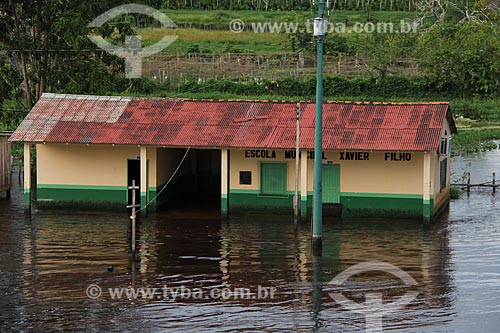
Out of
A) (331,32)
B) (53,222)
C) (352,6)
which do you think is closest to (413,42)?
(331,32)

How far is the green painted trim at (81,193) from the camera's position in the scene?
107 feet

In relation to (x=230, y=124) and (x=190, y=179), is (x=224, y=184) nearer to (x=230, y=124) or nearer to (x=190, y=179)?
(x=230, y=124)

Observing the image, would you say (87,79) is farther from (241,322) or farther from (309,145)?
(241,322)

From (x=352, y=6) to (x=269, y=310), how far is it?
7008cm

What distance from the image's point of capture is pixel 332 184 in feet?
103

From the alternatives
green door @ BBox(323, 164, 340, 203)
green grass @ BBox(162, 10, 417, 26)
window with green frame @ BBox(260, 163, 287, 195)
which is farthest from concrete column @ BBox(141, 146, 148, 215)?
green grass @ BBox(162, 10, 417, 26)

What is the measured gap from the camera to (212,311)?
1966cm

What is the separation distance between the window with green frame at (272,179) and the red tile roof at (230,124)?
1156 mm

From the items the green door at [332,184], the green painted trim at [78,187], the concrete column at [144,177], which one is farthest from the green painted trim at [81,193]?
the green door at [332,184]

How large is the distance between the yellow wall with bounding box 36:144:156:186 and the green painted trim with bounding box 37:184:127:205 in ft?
0.46

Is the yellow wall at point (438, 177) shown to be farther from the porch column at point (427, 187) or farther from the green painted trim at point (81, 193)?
the green painted trim at point (81, 193)

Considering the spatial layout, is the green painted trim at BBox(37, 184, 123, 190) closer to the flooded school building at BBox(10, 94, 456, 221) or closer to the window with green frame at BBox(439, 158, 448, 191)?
the flooded school building at BBox(10, 94, 456, 221)

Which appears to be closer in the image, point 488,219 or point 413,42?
point 488,219

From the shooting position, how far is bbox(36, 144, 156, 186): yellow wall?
32.7 metres
